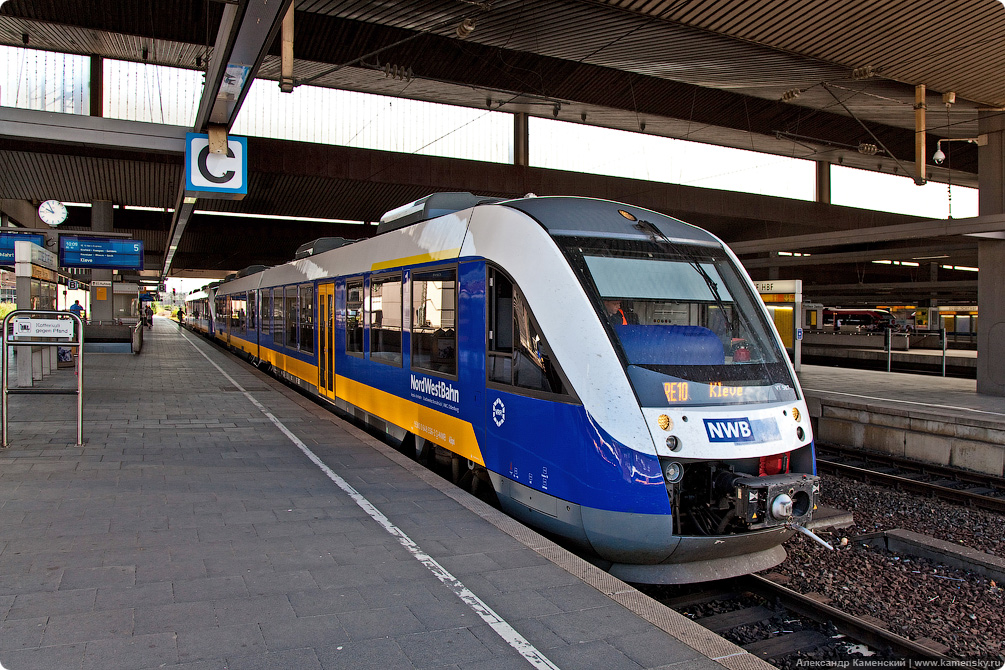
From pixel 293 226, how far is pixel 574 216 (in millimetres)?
27245

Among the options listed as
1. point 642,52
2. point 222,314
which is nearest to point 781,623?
point 642,52

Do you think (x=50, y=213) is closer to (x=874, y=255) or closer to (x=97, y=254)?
(x=97, y=254)

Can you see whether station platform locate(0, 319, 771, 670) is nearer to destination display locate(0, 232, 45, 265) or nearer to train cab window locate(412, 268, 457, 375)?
train cab window locate(412, 268, 457, 375)

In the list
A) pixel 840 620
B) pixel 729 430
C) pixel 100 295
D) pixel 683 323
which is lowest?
pixel 840 620

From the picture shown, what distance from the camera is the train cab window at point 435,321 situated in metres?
6.82

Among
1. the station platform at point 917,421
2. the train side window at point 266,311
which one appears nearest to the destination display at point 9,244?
the train side window at point 266,311

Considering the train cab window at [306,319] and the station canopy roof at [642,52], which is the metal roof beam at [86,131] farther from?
the train cab window at [306,319]

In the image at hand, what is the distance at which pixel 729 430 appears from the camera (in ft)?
16.1

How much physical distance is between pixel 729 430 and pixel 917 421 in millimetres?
7805

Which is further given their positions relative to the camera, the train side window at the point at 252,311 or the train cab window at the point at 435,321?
the train side window at the point at 252,311

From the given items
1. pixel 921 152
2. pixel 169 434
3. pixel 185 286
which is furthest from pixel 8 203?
pixel 185 286

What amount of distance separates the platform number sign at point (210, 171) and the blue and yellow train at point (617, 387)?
452 cm

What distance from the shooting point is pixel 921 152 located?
1274 centimetres

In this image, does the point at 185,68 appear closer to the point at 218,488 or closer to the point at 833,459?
the point at 218,488
